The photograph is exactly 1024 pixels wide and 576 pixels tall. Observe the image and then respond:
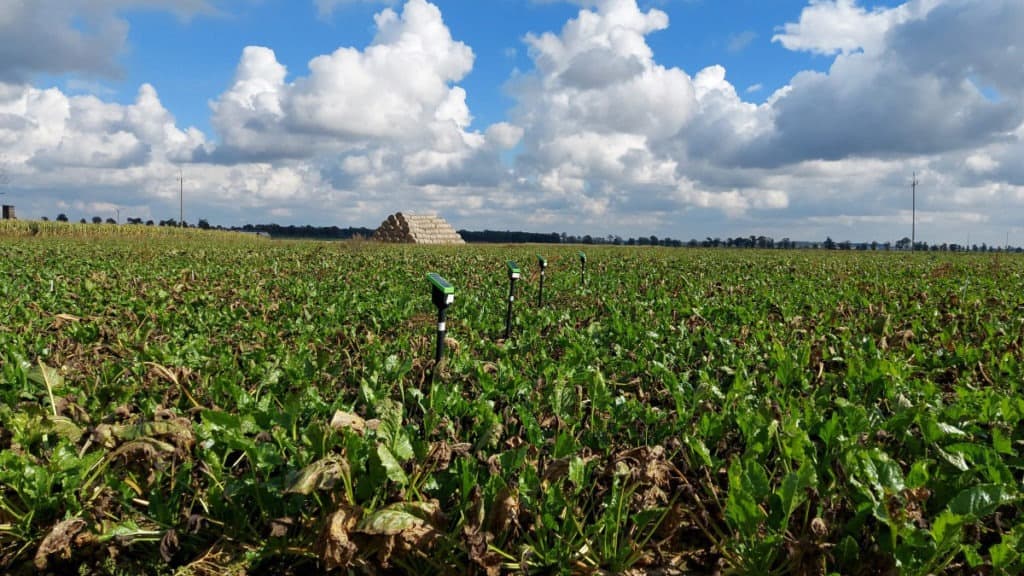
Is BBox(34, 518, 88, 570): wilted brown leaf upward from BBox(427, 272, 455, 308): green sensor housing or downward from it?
downward

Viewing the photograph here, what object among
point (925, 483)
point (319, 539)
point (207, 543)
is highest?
point (925, 483)

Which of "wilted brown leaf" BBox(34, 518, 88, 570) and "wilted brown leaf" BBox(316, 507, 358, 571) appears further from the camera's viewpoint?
"wilted brown leaf" BBox(34, 518, 88, 570)

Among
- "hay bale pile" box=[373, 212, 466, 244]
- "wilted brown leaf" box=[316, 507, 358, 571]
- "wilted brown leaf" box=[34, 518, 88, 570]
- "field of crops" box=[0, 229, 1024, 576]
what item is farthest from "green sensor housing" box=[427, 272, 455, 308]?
"hay bale pile" box=[373, 212, 466, 244]

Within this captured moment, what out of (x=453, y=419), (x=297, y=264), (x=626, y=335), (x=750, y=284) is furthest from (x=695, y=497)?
(x=297, y=264)

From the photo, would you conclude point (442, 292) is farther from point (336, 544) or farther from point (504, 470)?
point (336, 544)

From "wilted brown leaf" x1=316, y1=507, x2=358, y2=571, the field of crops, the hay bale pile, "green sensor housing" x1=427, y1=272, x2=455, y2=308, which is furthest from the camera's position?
the hay bale pile

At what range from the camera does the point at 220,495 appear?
2596 millimetres

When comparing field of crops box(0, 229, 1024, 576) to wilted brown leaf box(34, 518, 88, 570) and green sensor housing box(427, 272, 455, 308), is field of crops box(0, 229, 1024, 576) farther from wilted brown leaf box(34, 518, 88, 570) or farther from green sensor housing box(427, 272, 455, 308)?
green sensor housing box(427, 272, 455, 308)

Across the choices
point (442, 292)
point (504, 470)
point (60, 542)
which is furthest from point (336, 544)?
point (442, 292)

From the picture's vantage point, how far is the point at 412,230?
55031mm

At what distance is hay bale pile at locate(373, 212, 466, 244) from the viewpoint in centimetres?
5483

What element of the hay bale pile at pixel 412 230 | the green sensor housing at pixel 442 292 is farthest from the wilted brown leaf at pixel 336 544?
the hay bale pile at pixel 412 230

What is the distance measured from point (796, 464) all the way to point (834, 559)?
1.96ft

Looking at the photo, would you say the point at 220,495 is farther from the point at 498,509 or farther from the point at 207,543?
the point at 498,509
